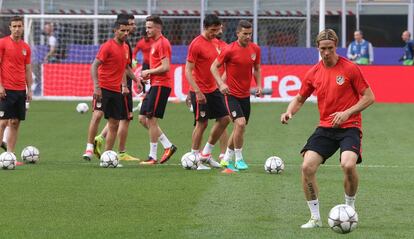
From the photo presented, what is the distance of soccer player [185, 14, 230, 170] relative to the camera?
15883mm

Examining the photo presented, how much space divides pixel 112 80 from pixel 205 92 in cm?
144

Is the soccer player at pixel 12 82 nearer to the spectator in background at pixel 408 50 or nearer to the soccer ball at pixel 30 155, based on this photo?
the soccer ball at pixel 30 155

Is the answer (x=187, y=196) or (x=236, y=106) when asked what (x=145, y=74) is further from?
(x=187, y=196)

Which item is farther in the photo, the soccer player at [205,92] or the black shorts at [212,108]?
the black shorts at [212,108]

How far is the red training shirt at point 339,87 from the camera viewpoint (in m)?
10.6

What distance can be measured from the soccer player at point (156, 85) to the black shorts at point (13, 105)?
70.7 inches

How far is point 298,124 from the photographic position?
24391mm

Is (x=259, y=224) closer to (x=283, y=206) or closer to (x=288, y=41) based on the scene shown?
(x=283, y=206)

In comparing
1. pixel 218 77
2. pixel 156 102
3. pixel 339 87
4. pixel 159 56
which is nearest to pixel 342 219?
pixel 339 87

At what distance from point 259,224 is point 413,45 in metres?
24.0

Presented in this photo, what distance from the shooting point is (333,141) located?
10648 millimetres

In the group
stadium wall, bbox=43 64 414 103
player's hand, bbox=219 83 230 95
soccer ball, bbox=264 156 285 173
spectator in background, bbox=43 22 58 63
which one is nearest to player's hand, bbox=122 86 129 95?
player's hand, bbox=219 83 230 95

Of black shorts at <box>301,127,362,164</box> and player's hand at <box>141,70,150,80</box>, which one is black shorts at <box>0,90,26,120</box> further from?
black shorts at <box>301,127,362,164</box>

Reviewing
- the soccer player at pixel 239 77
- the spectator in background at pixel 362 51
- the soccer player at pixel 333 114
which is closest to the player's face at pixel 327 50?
the soccer player at pixel 333 114
